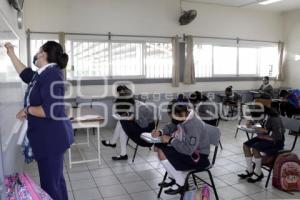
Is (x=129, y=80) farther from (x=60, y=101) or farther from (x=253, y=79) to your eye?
(x=60, y=101)

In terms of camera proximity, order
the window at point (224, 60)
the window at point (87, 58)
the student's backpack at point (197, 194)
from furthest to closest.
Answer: the window at point (224, 60)
the window at point (87, 58)
the student's backpack at point (197, 194)

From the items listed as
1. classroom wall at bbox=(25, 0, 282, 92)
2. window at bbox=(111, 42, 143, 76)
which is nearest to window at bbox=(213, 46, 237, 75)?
classroom wall at bbox=(25, 0, 282, 92)

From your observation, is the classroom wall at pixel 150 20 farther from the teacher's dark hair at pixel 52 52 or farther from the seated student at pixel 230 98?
the teacher's dark hair at pixel 52 52

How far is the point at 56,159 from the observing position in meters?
1.99

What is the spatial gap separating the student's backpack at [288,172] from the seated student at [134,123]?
5.19 feet

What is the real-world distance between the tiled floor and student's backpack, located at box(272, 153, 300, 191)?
0.30 ft

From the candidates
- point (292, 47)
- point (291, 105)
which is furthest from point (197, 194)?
point (292, 47)

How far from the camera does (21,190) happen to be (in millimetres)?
1599

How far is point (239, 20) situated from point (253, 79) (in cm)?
179

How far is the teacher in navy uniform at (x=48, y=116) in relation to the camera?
6.06 ft

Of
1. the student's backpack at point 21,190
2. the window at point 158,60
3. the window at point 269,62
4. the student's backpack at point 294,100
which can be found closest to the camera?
the student's backpack at point 21,190

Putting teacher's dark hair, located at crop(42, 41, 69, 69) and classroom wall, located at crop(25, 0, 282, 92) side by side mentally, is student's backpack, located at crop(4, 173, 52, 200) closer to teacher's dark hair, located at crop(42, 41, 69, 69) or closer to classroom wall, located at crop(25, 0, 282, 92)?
teacher's dark hair, located at crop(42, 41, 69, 69)

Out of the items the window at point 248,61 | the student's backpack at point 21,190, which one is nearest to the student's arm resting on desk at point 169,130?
the student's backpack at point 21,190

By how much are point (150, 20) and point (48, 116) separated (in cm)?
530
